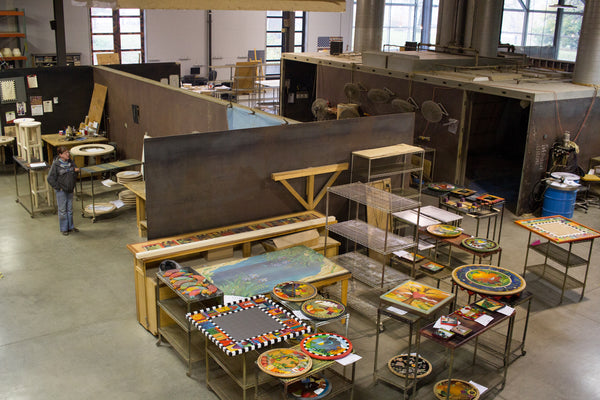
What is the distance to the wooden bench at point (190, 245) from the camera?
23.1 feet

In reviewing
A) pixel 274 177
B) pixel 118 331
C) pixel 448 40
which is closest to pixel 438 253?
pixel 274 177

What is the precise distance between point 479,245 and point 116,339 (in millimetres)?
4736

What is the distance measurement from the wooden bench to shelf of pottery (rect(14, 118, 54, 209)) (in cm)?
443

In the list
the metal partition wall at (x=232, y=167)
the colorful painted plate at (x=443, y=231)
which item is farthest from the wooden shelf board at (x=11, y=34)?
the colorful painted plate at (x=443, y=231)

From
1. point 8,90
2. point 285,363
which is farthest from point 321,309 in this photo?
point 8,90

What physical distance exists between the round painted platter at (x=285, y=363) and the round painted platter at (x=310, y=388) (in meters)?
0.36

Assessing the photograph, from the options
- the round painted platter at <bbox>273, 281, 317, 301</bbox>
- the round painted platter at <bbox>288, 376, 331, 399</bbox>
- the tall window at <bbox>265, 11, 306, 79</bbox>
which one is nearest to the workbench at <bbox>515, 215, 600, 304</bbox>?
the round painted platter at <bbox>273, 281, 317, 301</bbox>

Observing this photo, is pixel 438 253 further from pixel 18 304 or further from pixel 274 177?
pixel 18 304

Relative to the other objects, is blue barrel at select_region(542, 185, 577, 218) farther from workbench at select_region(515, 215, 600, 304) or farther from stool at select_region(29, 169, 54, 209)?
stool at select_region(29, 169, 54, 209)

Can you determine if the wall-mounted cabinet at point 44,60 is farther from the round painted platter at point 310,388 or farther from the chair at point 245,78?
the round painted platter at point 310,388

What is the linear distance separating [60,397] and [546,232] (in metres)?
6.30

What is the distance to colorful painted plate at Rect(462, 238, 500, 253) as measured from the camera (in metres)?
7.79

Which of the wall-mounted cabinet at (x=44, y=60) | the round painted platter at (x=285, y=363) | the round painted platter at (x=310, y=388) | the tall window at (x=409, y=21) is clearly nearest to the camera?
the round painted platter at (x=285, y=363)

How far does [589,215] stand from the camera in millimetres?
11531
